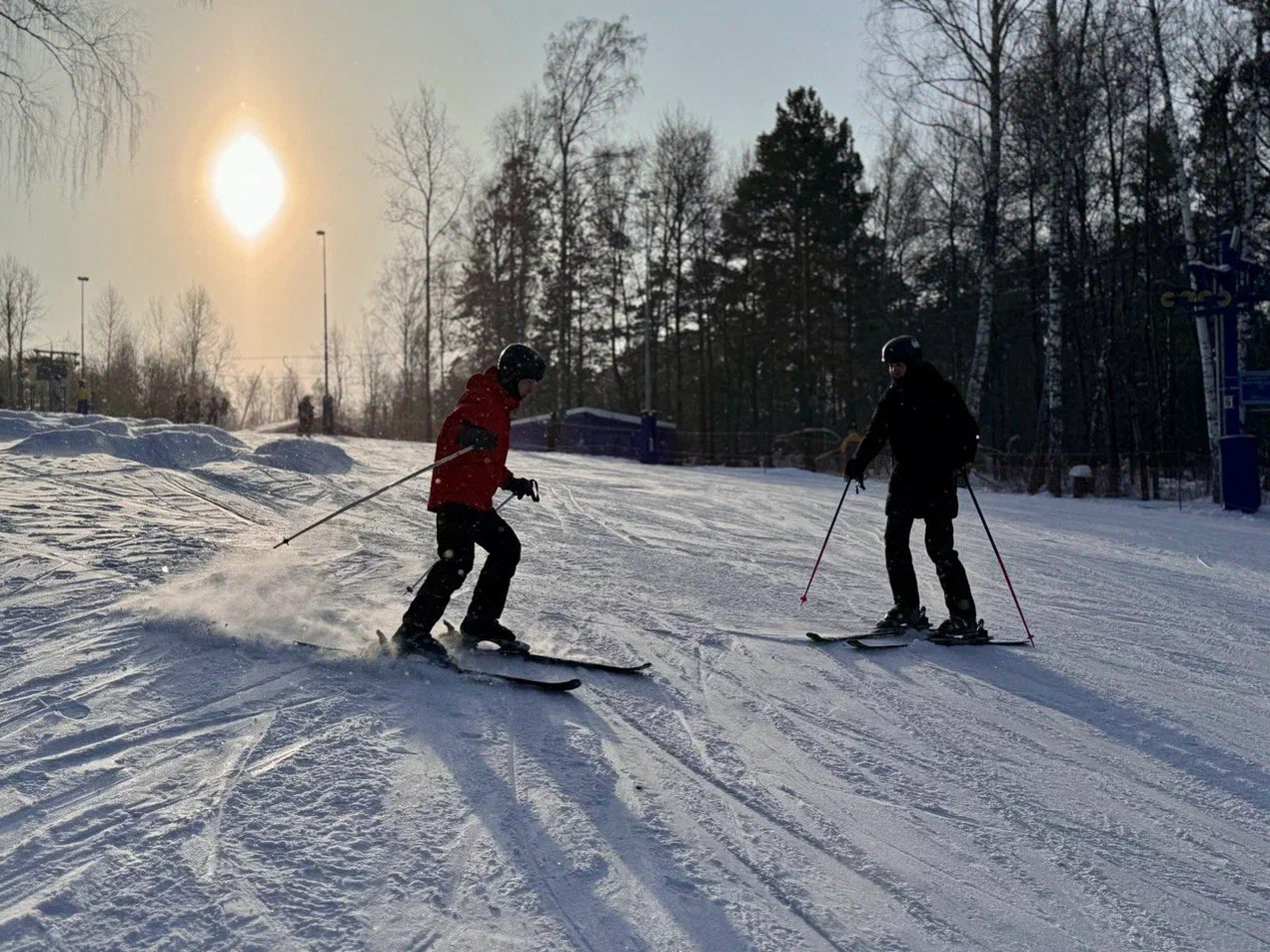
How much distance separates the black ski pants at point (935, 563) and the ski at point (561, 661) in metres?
1.78

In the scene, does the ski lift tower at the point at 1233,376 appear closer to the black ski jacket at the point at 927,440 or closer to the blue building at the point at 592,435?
the black ski jacket at the point at 927,440

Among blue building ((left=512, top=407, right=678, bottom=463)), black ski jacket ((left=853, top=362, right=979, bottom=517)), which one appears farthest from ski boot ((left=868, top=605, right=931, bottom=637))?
blue building ((left=512, top=407, right=678, bottom=463))

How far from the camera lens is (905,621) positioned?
5.56 m

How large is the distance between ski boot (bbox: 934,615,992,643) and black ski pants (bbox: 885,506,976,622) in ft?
0.11

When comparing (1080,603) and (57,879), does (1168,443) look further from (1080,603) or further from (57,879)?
(57,879)

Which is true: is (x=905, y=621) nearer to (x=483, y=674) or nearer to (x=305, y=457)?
(x=483, y=674)

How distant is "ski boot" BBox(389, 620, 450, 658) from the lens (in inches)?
180

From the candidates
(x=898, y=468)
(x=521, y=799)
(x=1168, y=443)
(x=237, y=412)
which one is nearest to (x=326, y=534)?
(x=898, y=468)

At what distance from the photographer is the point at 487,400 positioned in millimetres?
4629

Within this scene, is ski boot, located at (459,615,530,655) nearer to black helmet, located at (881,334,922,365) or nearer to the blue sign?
black helmet, located at (881,334,922,365)

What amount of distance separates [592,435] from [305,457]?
1527 centimetres

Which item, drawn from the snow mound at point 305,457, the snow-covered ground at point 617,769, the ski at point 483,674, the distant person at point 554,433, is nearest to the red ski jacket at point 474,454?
the ski at point 483,674

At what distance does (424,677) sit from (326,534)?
4.67 metres

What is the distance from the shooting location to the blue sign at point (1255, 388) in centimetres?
1274
